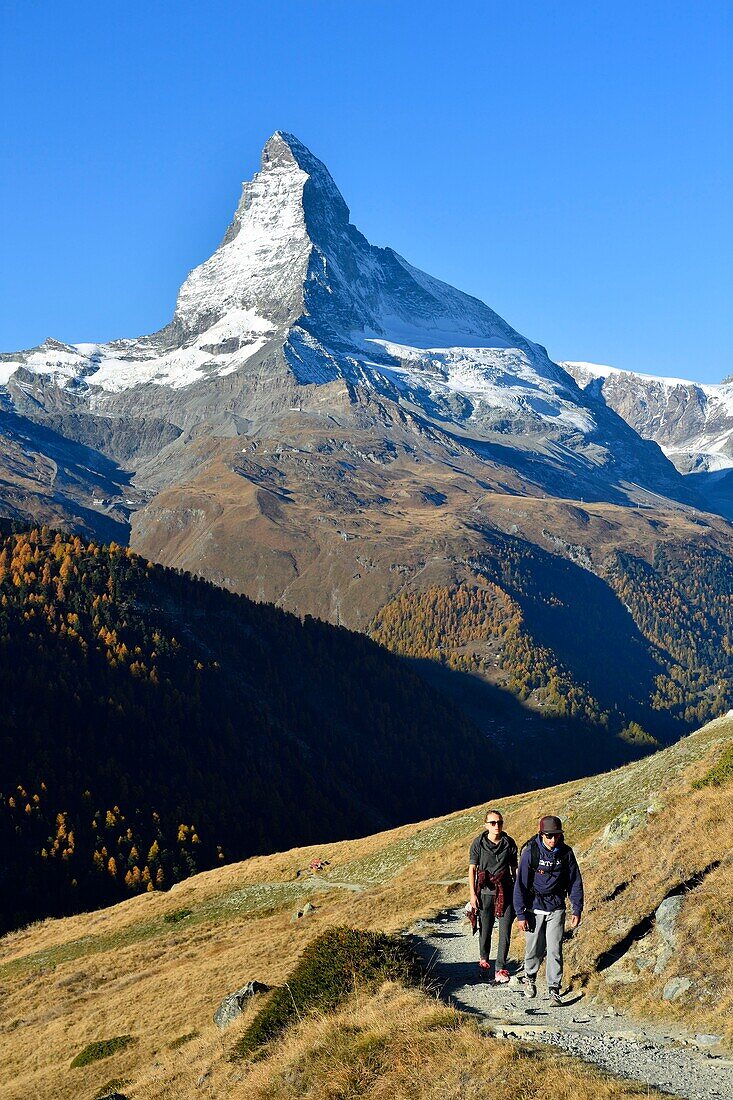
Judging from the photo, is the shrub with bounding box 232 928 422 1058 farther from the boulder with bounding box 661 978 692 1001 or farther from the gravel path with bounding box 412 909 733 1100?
the boulder with bounding box 661 978 692 1001

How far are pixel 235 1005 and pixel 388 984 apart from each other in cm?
673

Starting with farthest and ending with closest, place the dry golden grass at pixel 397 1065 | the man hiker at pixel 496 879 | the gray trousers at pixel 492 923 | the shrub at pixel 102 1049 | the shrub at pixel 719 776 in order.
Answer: the shrub at pixel 102 1049 → the shrub at pixel 719 776 → the gray trousers at pixel 492 923 → the man hiker at pixel 496 879 → the dry golden grass at pixel 397 1065

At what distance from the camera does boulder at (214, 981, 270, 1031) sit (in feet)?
91.0

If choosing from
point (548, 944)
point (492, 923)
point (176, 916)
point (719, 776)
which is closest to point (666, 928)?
point (548, 944)

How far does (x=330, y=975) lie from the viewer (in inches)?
996

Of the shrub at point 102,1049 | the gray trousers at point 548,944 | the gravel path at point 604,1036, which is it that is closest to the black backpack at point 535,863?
the gray trousers at point 548,944

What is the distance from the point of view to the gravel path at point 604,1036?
1747cm

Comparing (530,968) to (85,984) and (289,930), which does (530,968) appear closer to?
(289,930)

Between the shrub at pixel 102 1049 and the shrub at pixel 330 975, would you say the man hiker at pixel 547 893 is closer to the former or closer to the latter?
the shrub at pixel 330 975

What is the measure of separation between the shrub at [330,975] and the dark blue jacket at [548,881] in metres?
4.13

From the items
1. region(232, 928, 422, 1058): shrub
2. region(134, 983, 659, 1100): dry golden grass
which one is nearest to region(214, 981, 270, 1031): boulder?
region(232, 928, 422, 1058): shrub

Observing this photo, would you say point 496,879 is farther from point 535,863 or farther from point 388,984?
point 388,984

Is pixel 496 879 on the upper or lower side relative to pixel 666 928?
upper

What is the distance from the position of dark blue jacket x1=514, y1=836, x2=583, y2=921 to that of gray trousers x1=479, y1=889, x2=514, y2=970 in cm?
103
